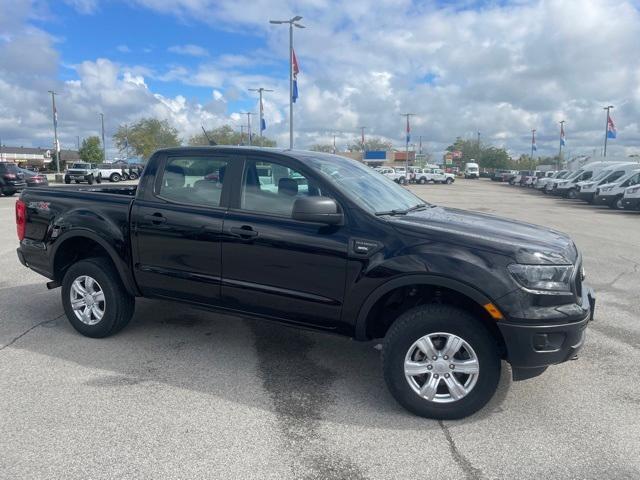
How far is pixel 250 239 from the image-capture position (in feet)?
13.1

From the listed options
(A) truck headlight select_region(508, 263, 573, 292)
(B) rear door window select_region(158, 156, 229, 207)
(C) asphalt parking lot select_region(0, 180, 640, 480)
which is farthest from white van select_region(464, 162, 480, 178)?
(A) truck headlight select_region(508, 263, 573, 292)

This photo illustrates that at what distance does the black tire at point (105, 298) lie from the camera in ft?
15.4

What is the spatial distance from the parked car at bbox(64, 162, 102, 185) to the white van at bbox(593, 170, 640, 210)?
3280 centimetres

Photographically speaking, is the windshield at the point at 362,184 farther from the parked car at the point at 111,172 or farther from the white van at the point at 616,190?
the parked car at the point at 111,172

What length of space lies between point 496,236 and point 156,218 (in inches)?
107

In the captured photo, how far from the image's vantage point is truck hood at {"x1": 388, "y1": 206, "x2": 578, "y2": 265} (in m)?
3.32

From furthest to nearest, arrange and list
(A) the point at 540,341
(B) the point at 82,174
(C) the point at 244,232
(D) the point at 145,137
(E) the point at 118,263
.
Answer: (D) the point at 145,137 < (B) the point at 82,174 < (E) the point at 118,263 < (C) the point at 244,232 < (A) the point at 540,341

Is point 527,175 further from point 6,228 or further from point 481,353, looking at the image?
point 481,353

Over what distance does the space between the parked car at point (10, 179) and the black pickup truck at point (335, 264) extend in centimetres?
2136

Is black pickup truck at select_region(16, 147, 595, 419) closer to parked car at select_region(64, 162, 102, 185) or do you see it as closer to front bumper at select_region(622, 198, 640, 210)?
front bumper at select_region(622, 198, 640, 210)

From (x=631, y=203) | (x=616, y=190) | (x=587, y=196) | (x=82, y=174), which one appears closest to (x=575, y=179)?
(x=587, y=196)

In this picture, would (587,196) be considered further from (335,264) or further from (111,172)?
(111,172)

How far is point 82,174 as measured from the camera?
3791 centimetres

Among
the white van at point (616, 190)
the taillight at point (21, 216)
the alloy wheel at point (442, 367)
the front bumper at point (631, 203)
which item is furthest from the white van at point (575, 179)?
the taillight at point (21, 216)
